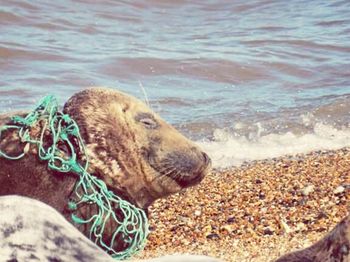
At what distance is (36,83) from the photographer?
1127 cm

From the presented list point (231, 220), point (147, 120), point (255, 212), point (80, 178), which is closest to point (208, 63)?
point (255, 212)

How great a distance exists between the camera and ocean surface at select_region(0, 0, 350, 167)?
993cm

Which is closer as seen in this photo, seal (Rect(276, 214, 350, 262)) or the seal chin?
seal (Rect(276, 214, 350, 262))

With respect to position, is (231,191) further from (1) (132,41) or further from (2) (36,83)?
(1) (132,41)

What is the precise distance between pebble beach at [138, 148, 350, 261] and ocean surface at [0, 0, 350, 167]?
1379mm

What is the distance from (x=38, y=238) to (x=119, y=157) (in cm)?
162

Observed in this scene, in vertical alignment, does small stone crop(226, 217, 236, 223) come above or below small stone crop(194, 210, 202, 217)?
above

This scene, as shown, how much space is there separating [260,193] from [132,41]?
25.7 ft

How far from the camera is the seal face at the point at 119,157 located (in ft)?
14.9

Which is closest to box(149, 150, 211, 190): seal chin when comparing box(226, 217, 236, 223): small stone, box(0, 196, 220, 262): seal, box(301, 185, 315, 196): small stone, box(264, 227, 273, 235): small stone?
box(264, 227, 273, 235): small stone

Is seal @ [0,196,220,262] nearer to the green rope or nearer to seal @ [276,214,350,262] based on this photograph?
seal @ [276,214,350,262]

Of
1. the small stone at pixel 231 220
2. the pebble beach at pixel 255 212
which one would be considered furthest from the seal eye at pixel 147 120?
the small stone at pixel 231 220

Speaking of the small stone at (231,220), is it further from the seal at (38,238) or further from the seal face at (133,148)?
the seal at (38,238)

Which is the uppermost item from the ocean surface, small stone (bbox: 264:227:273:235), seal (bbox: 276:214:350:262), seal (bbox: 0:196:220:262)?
seal (bbox: 0:196:220:262)
